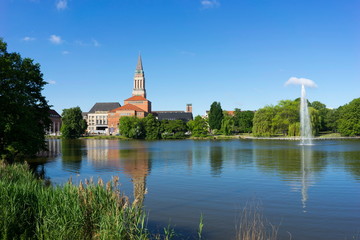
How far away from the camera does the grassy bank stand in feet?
25.0

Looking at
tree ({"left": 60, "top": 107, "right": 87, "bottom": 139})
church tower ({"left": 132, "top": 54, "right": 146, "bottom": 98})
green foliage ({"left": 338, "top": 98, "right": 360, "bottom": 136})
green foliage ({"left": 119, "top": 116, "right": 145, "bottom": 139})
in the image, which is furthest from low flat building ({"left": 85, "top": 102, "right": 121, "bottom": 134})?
green foliage ({"left": 338, "top": 98, "right": 360, "bottom": 136})

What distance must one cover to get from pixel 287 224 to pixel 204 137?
89.5 metres

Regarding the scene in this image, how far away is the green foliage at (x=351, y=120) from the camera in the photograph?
8156 cm

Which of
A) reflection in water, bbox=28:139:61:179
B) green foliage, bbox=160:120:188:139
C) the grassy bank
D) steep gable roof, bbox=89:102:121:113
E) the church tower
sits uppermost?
the church tower

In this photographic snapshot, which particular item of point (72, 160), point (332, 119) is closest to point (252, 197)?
point (72, 160)

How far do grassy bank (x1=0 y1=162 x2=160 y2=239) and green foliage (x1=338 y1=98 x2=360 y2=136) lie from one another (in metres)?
85.9

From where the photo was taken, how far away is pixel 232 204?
14.0 meters

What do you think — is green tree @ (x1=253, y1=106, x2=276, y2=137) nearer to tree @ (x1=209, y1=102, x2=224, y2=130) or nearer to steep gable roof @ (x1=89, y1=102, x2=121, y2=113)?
tree @ (x1=209, y1=102, x2=224, y2=130)

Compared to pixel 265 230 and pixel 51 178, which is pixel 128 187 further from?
pixel 265 230

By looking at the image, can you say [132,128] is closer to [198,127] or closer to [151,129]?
[151,129]

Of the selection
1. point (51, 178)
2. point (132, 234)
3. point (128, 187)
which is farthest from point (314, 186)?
point (51, 178)

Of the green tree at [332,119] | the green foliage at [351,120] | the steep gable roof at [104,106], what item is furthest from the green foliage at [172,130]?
the steep gable roof at [104,106]

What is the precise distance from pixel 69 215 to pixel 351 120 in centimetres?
8835

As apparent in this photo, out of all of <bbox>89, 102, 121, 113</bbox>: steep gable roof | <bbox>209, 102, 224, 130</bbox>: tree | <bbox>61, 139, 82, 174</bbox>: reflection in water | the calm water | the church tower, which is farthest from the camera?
<bbox>89, 102, 121, 113</bbox>: steep gable roof
